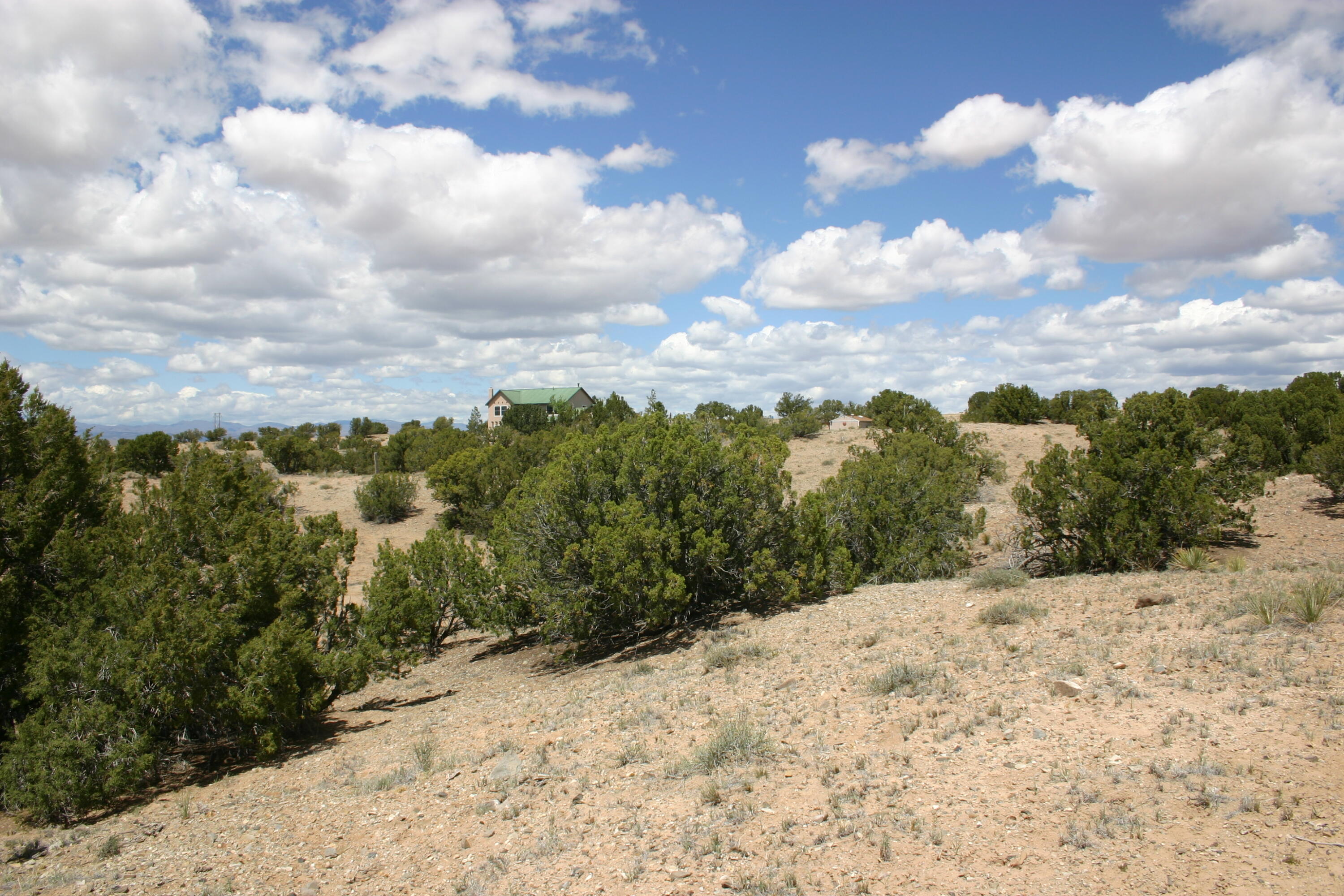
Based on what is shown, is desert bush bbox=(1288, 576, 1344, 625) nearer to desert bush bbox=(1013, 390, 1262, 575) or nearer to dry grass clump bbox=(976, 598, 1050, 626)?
dry grass clump bbox=(976, 598, 1050, 626)

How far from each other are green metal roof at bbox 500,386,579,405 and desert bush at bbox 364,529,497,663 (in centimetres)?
6995

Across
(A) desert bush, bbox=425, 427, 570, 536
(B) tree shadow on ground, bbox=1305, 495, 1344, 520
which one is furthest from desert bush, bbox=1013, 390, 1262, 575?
(A) desert bush, bbox=425, 427, 570, 536

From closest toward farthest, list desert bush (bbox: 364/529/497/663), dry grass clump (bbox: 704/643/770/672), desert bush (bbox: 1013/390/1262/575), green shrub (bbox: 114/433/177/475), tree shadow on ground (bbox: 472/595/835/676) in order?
dry grass clump (bbox: 704/643/770/672), desert bush (bbox: 364/529/497/663), tree shadow on ground (bbox: 472/595/835/676), desert bush (bbox: 1013/390/1262/575), green shrub (bbox: 114/433/177/475)

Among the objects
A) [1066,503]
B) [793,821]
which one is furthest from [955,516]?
[793,821]

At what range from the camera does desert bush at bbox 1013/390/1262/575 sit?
1217 cm

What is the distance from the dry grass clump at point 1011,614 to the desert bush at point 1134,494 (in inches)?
166

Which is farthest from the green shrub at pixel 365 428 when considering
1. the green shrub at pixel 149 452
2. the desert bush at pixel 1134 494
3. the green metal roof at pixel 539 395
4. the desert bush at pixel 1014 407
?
the desert bush at pixel 1134 494

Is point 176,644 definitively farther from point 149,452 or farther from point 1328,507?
point 149,452

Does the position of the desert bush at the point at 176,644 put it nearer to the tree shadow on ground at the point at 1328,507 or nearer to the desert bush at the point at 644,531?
the desert bush at the point at 644,531

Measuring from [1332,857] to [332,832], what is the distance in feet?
22.4

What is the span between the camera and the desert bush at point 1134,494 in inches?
479

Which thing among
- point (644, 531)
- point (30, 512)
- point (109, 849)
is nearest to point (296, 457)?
point (30, 512)

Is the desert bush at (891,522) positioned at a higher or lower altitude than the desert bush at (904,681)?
higher

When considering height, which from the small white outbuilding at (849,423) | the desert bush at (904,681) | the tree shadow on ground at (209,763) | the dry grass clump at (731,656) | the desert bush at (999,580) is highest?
the small white outbuilding at (849,423)
